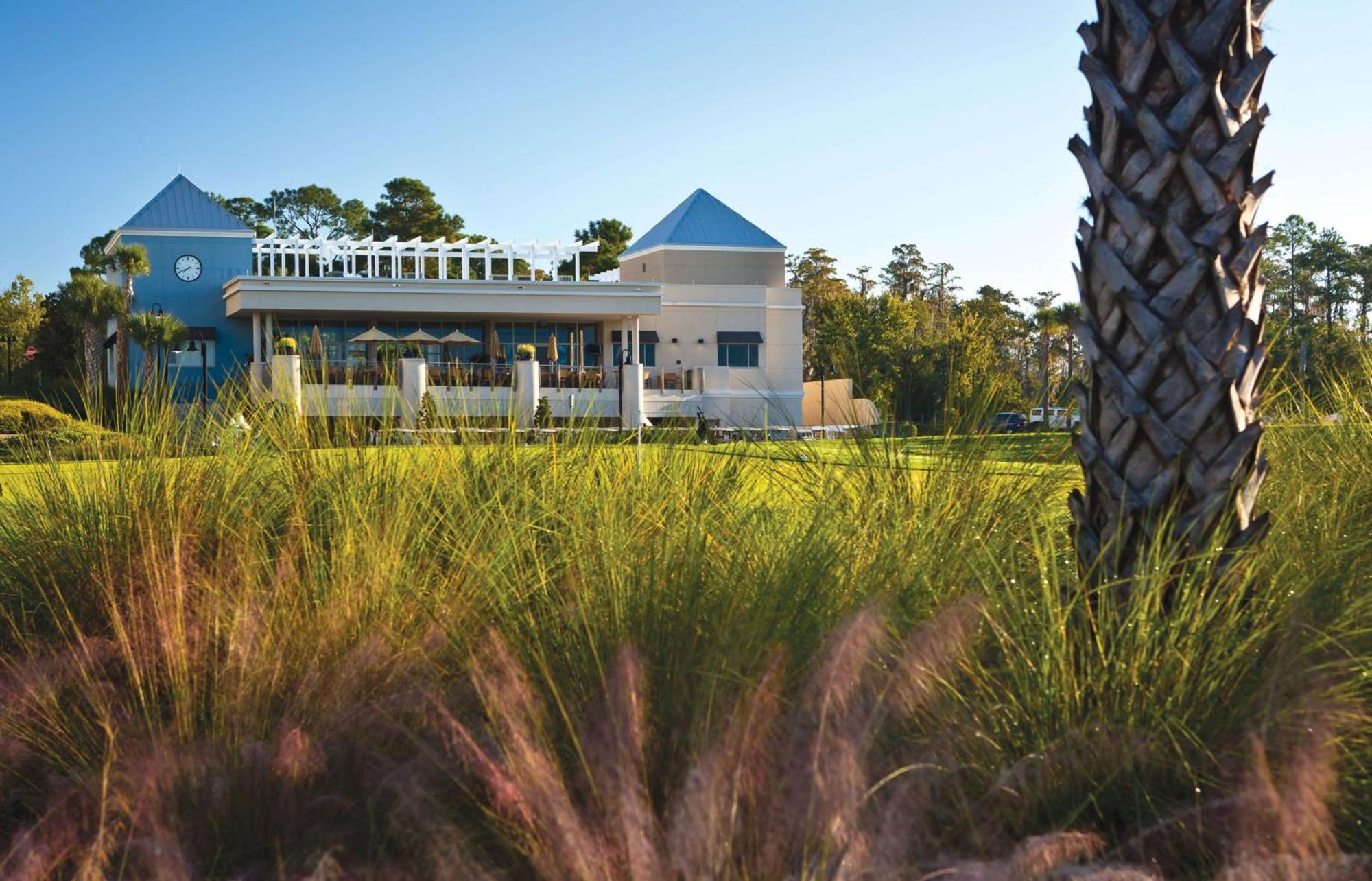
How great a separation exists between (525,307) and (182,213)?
1416cm

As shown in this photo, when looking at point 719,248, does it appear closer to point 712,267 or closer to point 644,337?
point 712,267

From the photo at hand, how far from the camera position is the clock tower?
44438mm

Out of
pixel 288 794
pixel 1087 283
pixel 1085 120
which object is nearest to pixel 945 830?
pixel 288 794

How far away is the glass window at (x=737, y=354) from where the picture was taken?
157ft

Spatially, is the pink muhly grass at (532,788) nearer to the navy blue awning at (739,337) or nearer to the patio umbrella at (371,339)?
the patio umbrella at (371,339)

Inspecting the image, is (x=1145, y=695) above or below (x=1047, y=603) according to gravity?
below

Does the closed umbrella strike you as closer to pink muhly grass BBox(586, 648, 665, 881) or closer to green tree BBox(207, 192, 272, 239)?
pink muhly grass BBox(586, 648, 665, 881)

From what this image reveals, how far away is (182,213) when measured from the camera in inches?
1812

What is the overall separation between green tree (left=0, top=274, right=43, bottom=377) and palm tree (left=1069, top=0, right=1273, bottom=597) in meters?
62.3

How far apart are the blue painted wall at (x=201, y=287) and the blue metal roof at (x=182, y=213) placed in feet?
1.59

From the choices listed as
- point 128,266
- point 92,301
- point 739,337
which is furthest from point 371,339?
point 739,337

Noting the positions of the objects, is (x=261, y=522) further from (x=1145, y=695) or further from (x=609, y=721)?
(x=1145, y=695)

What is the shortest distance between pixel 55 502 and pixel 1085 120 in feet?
12.9

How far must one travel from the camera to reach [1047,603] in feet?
8.95
